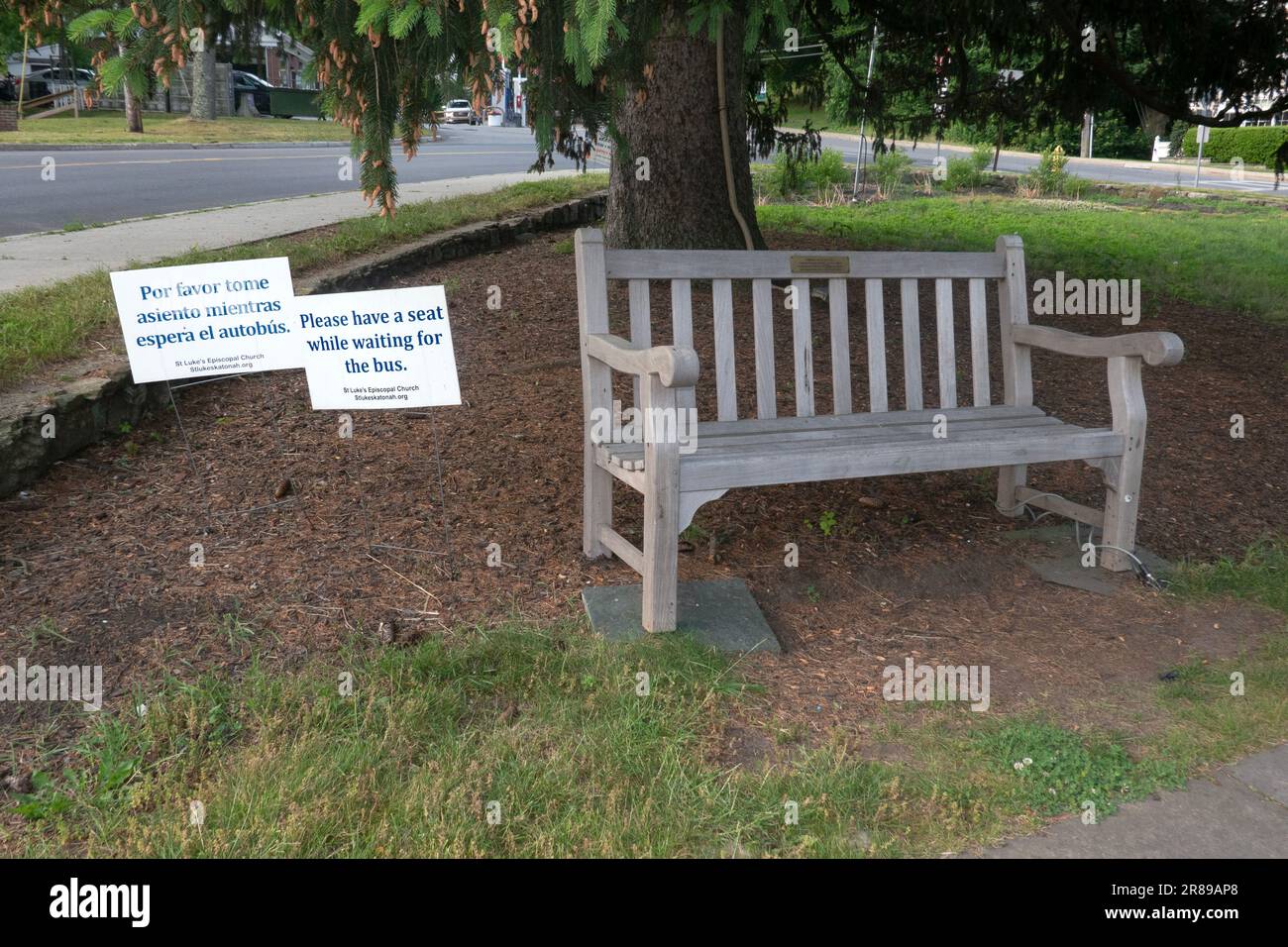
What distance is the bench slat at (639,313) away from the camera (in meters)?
3.84

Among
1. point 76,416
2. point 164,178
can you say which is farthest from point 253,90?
point 76,416

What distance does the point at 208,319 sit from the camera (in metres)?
3.85

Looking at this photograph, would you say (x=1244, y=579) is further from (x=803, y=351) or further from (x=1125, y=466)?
(x=803, y=351)

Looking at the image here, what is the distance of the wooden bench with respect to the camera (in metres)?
3.42

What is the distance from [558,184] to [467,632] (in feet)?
32.7

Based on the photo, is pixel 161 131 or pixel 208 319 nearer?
pixel 208 319

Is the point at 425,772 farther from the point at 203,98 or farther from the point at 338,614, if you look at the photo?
the point at 203,98

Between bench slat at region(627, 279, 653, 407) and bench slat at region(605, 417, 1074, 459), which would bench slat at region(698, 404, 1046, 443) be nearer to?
bench slat at region(605, 417, 1074, 459)

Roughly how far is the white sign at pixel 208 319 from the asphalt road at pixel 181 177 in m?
6.15

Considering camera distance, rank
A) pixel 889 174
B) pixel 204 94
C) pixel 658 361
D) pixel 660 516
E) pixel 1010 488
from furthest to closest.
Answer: pixel 204 94, pixel 889 174, pixel 1010 488, pixel 660 516, pixel 658 361

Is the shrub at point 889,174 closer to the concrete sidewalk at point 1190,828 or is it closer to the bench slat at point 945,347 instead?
the bench slat at point 945,347

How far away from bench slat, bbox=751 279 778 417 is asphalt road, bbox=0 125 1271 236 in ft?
23.4

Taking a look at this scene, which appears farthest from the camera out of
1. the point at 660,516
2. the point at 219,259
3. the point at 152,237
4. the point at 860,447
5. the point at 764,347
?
the point at 152,237

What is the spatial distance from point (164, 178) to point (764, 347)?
516 inches
